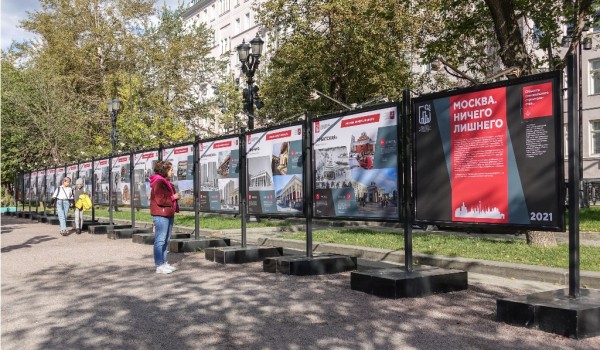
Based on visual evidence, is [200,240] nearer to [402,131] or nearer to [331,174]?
[331,174]

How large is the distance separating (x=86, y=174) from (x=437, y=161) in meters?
16.7

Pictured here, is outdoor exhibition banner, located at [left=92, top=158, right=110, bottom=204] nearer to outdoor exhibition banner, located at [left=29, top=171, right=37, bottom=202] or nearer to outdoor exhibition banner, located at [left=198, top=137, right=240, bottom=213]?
outdoor exhibition banner, located at [left=198, top=137, right=240, bottom=213]

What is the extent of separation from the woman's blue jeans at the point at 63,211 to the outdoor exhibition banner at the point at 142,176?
3.31 m

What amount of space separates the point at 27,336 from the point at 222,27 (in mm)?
72304

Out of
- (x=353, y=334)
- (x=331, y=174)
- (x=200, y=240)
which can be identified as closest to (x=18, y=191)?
(x=200, y=240)

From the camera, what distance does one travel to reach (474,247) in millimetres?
11188

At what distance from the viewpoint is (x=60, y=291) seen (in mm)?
8016

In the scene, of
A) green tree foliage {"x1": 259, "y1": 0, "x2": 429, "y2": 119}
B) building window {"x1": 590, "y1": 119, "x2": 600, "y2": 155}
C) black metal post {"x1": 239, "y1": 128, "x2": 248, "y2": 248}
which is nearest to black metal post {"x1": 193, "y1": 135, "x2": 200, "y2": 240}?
black metal post {"x1": 239, "y1": 128, "x2": 248, "y2": 248}

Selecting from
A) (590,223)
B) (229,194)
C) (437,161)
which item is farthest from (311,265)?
(590,223)

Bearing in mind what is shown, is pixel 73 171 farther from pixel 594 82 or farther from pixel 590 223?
pixel 594 82

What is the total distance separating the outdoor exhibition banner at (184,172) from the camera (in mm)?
13414

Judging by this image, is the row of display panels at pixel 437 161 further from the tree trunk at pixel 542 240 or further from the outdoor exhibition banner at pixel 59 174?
the outdoor exhibition banner at pixel 59 174

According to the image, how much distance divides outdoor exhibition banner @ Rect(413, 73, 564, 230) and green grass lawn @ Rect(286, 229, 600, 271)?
267cm

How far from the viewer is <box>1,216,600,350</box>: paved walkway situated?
5.26m
